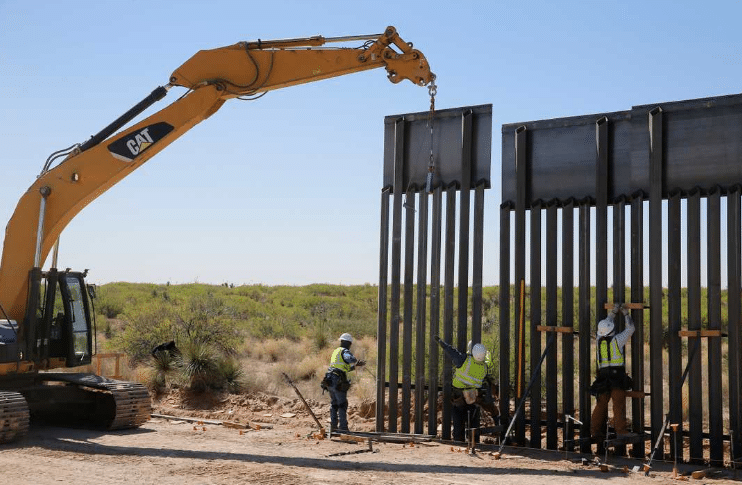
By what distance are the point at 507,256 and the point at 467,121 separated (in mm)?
2404

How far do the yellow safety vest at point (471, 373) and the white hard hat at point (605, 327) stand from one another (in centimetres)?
195

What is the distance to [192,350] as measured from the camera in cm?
1948

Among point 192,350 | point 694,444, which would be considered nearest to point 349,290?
point 192,350

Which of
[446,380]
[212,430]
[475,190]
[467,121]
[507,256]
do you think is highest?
[467,121]

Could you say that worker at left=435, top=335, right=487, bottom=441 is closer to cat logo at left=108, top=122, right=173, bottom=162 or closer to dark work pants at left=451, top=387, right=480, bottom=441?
dark work pants at left=451, top=387, right=480, bottom=441

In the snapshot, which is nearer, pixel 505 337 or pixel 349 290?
pixel 505 337

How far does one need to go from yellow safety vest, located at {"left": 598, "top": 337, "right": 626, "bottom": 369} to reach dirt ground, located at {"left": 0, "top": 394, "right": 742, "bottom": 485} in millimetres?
1412

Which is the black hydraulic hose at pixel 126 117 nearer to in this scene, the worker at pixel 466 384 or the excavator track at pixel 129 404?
the excavator track at pixel 129 404

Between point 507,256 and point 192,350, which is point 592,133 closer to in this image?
point 507,256

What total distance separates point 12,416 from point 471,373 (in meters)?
7.01

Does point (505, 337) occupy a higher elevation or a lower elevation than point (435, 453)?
higher

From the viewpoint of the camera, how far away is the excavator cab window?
570 inches

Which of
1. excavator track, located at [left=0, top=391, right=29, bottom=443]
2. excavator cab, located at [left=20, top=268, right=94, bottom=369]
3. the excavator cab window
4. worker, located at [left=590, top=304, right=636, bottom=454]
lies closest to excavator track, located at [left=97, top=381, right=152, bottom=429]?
the excavator cab window

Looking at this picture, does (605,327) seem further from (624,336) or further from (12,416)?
(12,416)
